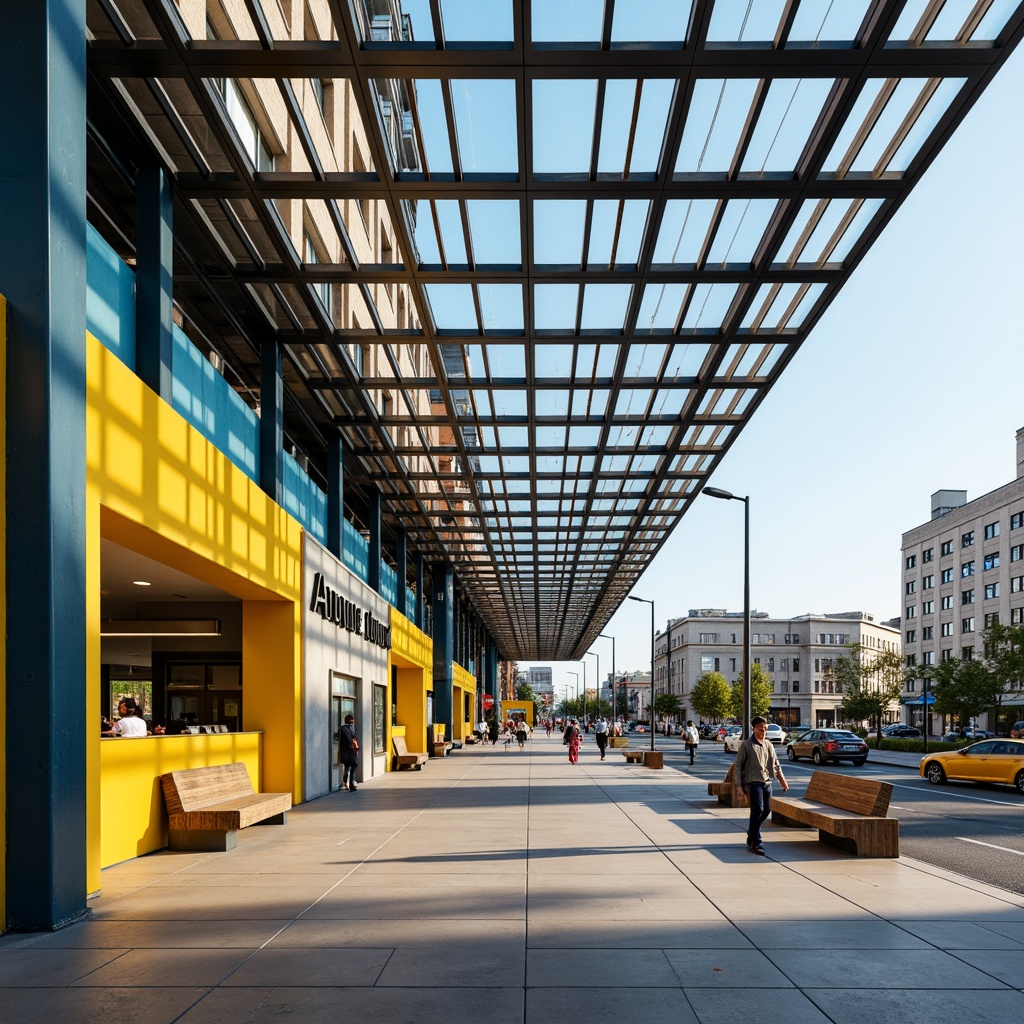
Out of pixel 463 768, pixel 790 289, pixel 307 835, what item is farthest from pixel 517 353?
pixel 463 768

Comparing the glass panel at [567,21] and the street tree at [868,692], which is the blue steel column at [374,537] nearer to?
the glass panel at [567,21]

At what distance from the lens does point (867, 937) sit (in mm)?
7910

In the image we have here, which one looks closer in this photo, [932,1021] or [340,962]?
[932,1021]

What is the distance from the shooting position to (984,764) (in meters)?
26.7

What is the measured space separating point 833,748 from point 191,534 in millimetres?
33039

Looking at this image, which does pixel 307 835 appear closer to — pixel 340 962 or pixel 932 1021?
pixel 340 962

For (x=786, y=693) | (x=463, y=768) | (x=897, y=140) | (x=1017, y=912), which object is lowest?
(x=786, y=693)

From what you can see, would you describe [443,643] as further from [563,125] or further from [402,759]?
[563,125]

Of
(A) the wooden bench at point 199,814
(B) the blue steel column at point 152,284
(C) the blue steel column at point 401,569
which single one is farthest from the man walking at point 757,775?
(C) the blue steel column at point 401,569

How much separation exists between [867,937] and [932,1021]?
2.18 m

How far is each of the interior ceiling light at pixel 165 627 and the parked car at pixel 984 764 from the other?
63.0 feet

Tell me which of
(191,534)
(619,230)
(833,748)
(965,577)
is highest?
(619,230)

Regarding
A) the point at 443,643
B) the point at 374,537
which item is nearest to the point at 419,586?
the point at 443,643

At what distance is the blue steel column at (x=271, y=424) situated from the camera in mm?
18578
